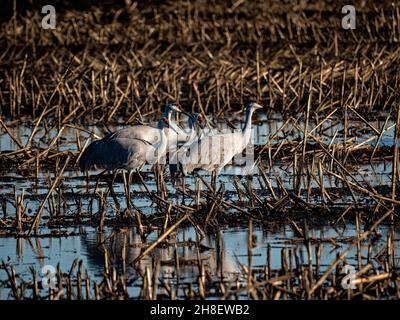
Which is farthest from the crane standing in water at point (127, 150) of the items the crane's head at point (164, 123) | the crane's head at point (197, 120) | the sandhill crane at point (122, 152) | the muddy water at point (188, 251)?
the muddy water at point (188, 251)

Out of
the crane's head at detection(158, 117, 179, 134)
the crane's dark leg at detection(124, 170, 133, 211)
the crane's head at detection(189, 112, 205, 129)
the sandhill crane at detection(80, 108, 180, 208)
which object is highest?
the crane's head at detection(189, 112, 205, 129)

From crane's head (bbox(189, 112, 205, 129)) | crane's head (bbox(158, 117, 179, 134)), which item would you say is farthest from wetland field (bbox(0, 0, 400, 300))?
crane's head (bbox(158, 117, 179, 134))

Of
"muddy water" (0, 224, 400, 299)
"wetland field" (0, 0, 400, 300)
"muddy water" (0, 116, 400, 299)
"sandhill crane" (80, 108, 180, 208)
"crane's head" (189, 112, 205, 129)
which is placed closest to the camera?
"wetland field" (0, 0, 400, 300)

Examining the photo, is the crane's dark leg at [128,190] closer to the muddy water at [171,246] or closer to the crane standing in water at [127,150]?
the crane standing in water at [127,150]

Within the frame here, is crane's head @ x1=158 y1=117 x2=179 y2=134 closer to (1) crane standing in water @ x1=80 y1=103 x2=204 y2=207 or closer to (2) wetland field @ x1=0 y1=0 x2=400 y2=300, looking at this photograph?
(1) crane standing in water @ x1=80 y1=103 x2=204 y2=207

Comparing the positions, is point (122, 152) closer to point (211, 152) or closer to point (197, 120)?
point (211, 152)

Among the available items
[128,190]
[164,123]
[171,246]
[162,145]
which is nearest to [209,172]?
[164,123]

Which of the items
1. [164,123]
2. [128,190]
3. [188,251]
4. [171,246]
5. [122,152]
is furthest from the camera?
[164,123]

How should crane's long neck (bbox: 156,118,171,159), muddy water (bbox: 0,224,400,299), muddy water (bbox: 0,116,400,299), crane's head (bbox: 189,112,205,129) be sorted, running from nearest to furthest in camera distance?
muddy water (bbox: 0,224,400,299), muddy water (bbox: 0,116,400,299), crane's long neck (bbox: 156,118,171,159), crane's head (bbox: 189,112,205,129)

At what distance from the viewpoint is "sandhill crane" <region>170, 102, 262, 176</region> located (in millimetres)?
11047

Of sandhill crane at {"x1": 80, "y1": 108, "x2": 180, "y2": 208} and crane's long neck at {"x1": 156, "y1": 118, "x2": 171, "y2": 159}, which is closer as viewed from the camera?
sandhill crane at {"x1": 80, "y1": 108, "x2": 180, "y2": 208}

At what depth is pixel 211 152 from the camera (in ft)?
36.8

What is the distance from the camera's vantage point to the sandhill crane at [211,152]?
1105 cm
